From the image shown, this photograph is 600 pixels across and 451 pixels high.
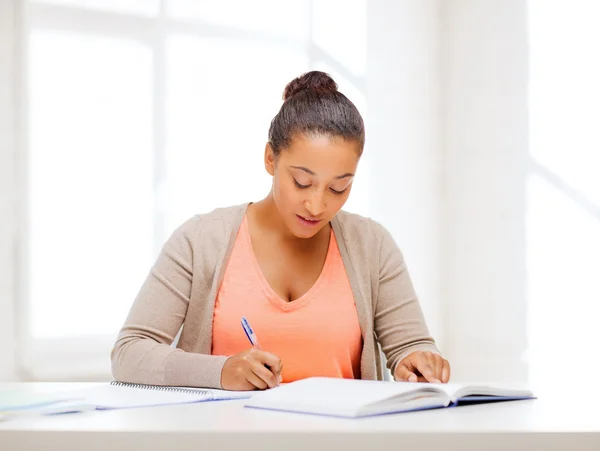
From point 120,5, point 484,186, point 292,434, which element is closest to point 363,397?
point 292,434

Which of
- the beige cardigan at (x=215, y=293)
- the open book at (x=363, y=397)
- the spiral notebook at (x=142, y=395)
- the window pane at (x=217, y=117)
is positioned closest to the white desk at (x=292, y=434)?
the open book at (x=363, y=397)

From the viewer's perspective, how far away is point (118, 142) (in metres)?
3.16

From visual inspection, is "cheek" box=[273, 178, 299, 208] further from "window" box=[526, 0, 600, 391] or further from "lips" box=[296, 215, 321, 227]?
"window" box=[526, 0, 600, 391]

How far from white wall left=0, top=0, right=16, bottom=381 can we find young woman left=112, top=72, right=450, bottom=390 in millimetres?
1486

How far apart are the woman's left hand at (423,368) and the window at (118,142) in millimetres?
1863

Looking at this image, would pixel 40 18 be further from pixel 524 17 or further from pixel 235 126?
pixel 524 17

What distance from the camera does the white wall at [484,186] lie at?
3350mm

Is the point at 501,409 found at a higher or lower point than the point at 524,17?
lower

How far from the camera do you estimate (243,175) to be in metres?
3.40

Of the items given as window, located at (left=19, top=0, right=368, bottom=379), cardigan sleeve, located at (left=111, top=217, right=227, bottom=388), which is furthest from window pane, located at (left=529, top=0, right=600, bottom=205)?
cardigan sleeve, located at (left=111, top=217, right=227, bottom=388)

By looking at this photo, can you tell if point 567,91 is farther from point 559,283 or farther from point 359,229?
point 359,229

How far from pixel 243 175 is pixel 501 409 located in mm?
2424

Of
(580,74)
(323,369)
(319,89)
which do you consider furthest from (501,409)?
(580,74)

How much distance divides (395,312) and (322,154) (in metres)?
0.41
